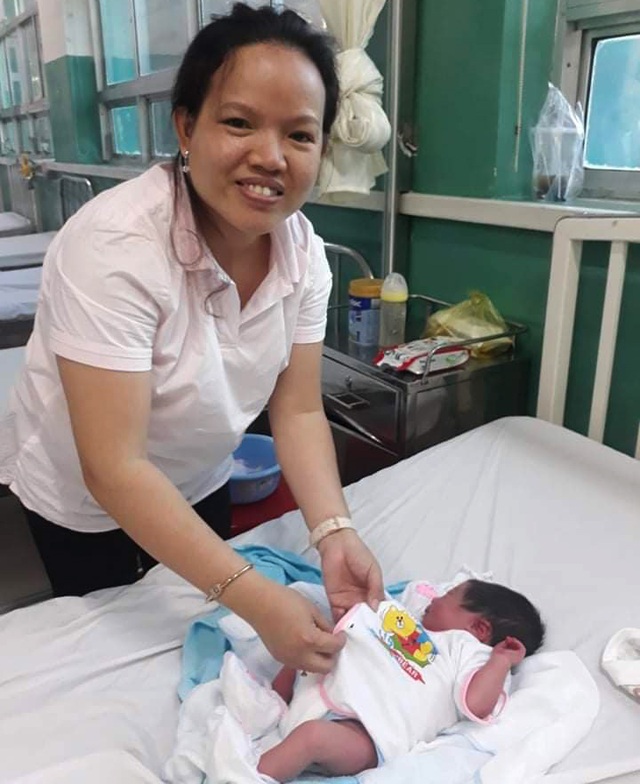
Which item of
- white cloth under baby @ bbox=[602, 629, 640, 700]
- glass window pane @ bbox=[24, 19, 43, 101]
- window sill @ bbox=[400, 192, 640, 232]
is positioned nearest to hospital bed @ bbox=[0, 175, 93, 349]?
glass window pane @ bbox=[24, 19, 43, 101]

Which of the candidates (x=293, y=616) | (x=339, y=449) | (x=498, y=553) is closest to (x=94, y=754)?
(x=293, y=616)

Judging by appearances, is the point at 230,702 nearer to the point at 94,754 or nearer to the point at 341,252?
the point at 94,754

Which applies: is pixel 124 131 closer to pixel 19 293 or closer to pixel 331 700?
pixel 19 293

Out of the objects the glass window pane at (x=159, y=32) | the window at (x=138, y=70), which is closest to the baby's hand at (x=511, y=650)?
the window at (x=138, y=70)

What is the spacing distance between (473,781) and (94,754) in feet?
1.40

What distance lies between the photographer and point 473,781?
806mm

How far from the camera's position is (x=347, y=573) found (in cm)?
107

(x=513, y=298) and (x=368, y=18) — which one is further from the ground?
(x=368, y=18)

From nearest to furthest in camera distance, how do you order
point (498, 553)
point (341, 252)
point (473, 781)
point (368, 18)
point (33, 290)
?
point (473, 781) → point (498, 553) → point (368, 18) → point (341, 252) → point (33, 290)

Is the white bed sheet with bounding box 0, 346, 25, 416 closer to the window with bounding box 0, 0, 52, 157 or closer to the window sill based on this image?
the window sill

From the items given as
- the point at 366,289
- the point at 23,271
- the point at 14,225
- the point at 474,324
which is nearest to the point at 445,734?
the point at 474,324

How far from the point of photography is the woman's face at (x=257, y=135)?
889 millimetres

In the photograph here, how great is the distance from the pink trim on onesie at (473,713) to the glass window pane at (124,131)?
3.79 meters

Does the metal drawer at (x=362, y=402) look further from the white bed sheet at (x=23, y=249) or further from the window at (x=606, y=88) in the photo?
the white bed sheet at (x=23, y=249)
